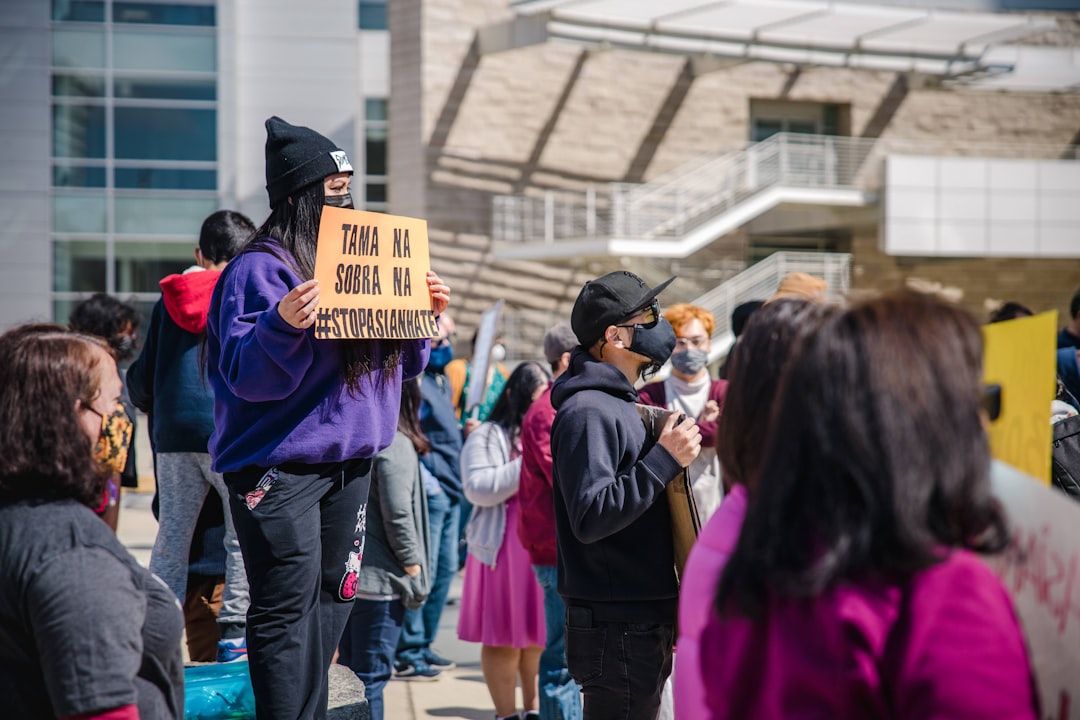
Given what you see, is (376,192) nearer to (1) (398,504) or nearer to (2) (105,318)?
(2) (105,318)

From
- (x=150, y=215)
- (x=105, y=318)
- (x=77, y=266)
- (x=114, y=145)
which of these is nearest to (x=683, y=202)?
(x=150, y=215)

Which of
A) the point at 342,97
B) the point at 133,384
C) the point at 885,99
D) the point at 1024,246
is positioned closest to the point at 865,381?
the point at 133,384

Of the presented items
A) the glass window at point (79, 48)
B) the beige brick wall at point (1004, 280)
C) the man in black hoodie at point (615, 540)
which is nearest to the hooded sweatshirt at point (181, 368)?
the man in black hoodie at point (615, 540)

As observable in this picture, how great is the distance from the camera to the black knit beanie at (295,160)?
3586mm

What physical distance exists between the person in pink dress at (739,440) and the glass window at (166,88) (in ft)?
93.4

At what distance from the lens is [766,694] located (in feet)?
5.30

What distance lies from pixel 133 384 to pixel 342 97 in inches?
1018

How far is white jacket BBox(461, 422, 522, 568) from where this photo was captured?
5637 millimetres

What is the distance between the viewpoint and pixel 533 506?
15.7ft

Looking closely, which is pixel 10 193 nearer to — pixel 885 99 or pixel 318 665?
pixel 885 99

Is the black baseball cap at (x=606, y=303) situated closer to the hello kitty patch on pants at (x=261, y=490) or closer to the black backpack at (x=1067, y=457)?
the hello kitty patch on pants at (x=261, y=490)

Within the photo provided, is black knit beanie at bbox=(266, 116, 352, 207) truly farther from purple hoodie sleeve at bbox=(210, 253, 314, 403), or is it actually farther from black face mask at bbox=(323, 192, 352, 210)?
purple hoodie sleeve at bbox=(210, 253, 314, 403)

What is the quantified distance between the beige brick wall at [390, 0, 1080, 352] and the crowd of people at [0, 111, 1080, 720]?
17879 mm

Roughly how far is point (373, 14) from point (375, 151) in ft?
12.7
